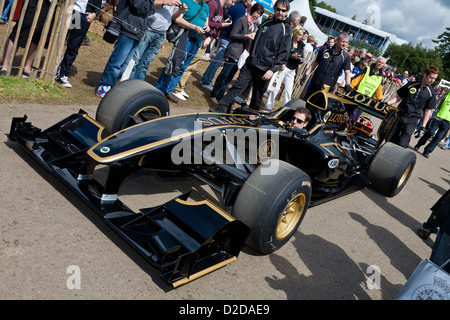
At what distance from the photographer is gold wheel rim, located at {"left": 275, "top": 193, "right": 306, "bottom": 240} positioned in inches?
150

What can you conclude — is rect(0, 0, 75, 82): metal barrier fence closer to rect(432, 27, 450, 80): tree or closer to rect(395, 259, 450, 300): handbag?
rect(395, 259, 450, 300): handbag

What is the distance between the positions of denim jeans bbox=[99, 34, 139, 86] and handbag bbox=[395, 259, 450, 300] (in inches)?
201

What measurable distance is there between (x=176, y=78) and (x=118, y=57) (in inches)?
68.8

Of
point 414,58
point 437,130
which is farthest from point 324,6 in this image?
point 437,130

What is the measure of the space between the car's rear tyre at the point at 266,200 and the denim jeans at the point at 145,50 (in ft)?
12.6

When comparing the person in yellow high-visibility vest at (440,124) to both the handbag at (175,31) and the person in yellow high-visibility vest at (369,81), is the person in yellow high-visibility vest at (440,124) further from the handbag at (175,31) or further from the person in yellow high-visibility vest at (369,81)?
the handbag at (175,31)

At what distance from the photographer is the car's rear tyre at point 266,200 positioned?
10.9 ft

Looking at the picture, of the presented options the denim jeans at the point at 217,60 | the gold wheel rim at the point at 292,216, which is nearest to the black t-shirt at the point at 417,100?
the denim jeans at the point at 217,60

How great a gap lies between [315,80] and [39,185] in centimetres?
600

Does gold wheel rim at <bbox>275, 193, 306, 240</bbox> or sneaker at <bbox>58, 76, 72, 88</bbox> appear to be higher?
gold wheel rim at <bbox>275, 193, 306, 240</bbox>

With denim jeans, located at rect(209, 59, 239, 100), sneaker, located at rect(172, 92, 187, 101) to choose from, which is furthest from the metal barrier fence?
denim jeans, located at rect(209, 59, 239, 100)

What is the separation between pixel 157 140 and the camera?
11.7 feet
